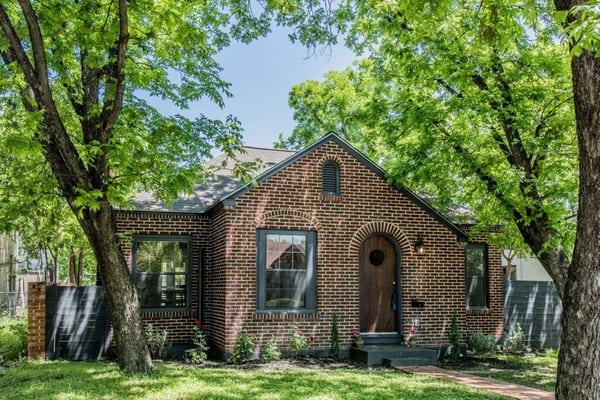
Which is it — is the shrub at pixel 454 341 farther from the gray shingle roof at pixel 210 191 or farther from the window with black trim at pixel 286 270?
the gray shingle roof at pixel 210 191

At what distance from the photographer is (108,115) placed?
878 cm

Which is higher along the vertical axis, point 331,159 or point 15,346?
point 331,159

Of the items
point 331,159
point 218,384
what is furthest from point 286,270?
point 218,384

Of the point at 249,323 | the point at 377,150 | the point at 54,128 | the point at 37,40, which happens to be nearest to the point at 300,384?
the point at 249,323

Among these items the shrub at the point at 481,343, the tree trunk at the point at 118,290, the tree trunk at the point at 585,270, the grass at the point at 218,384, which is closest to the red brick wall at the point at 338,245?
the shrub at the point at 481,343

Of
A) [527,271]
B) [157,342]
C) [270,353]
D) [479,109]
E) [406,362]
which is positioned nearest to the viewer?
[479,109]

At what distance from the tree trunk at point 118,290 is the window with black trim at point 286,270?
3.34 metres

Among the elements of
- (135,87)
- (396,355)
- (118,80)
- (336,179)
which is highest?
(135,87)

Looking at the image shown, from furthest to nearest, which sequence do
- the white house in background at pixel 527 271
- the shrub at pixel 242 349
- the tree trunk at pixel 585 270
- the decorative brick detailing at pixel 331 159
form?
the white house in background at pixel 527 271 < the decorative brick detailing at pixel 331 159 < the shrub at pixel 242 349 < the tree trunk at pixel 585 270

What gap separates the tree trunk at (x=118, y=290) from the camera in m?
9.01

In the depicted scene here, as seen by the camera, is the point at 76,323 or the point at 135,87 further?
the point at 76,323

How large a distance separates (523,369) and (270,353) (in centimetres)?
548

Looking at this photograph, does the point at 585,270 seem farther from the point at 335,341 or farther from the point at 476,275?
the point at 476,275

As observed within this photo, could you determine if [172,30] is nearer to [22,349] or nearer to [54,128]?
[54,128]
